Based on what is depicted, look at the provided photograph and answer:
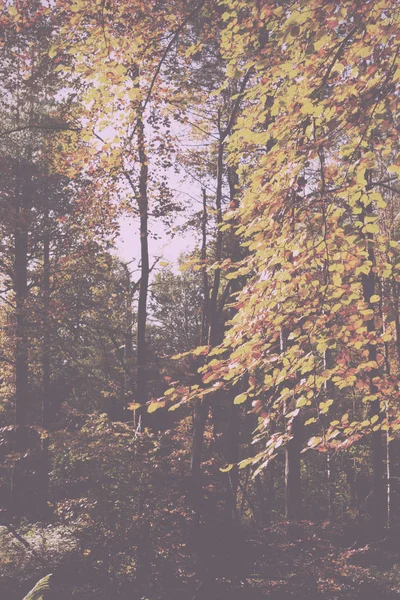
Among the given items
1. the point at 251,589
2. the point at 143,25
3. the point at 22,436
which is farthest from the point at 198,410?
the point at 22,436

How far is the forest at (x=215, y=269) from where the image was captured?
299cm

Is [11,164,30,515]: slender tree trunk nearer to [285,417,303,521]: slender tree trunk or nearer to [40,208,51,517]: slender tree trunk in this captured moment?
[40,208,51,517]: slender tree trunk

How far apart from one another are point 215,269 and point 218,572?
145 inches

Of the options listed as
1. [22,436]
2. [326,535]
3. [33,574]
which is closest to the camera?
[33,574]

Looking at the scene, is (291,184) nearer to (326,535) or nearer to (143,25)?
(143,25)

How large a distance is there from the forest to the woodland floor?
0.03m

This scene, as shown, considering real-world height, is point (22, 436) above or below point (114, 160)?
below

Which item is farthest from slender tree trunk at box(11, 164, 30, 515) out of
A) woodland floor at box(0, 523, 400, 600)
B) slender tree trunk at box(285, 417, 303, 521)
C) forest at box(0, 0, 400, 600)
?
slender tree trunk at box(285, 417, 303, 521)

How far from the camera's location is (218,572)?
604cm

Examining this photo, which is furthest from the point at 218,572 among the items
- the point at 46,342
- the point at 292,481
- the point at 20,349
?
the point at 20,349

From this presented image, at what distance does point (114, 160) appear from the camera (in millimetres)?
4785

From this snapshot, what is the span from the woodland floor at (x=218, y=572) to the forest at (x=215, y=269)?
3 cm

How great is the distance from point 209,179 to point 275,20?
9.55 m

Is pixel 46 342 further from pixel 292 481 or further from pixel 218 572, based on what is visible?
pixel 218 572
